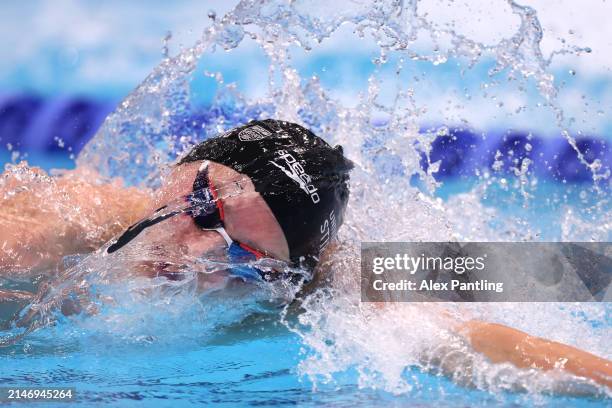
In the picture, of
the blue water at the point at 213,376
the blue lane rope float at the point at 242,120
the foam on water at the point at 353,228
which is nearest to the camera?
the blue water at the point at 213,376

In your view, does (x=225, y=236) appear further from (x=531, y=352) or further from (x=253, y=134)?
(x=531, y=352)

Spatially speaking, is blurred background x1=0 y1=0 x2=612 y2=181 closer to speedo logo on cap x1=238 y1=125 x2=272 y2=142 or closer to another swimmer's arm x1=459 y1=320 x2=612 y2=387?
speedo logo on cap x1=238 y1=125 x2=272 y2=142

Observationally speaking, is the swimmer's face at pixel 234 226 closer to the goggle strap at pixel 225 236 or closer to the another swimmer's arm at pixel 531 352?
the goggle strap at pixel 225 236

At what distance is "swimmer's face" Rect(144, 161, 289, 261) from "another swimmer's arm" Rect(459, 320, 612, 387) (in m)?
0.51

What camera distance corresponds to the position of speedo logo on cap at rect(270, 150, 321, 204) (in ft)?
5.70

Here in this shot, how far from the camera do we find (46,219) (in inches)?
86.3

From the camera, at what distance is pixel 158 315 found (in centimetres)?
176

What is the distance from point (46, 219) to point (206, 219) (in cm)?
78

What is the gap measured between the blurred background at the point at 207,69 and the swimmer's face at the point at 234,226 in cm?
288

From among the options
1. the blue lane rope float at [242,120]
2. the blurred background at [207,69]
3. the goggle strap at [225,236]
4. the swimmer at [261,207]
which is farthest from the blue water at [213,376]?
the blurred background at [207,69]

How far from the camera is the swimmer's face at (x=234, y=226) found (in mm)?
1682

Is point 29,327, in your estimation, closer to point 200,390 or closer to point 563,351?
point 200,390

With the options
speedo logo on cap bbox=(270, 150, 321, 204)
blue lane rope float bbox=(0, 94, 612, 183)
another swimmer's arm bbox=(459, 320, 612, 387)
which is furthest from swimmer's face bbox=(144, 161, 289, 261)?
blue lane rope float bbox=(0, 94, 612, 183)

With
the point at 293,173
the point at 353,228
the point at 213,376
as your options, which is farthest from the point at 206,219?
the point at 353,228
